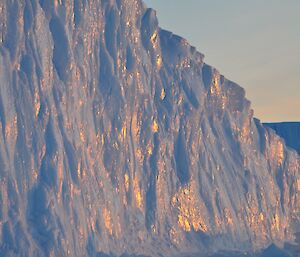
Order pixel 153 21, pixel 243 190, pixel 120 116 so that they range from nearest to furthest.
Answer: pixel 120 116, pixel 153 21, pixel 243 190

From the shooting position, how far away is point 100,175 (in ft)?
517

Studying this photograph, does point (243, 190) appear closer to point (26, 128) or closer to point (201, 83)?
point (201, 83)

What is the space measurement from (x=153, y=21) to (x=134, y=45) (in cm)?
749

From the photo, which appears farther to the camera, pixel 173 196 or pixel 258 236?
pixel 258 236

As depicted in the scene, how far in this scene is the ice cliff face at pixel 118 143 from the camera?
14800 cm

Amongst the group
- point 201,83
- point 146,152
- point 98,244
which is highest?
point 201,83

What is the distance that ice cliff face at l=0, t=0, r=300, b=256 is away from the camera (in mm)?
148000

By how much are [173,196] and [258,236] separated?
61.9 feet

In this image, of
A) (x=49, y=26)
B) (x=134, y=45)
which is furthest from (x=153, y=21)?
(x=49, y=26)

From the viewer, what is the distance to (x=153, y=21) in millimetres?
174250

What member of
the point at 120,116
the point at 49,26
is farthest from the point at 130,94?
the point at 49,26

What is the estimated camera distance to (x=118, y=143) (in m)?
162

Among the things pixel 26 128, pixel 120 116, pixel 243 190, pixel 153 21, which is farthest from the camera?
pixel 243 190

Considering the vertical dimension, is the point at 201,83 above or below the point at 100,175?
above
